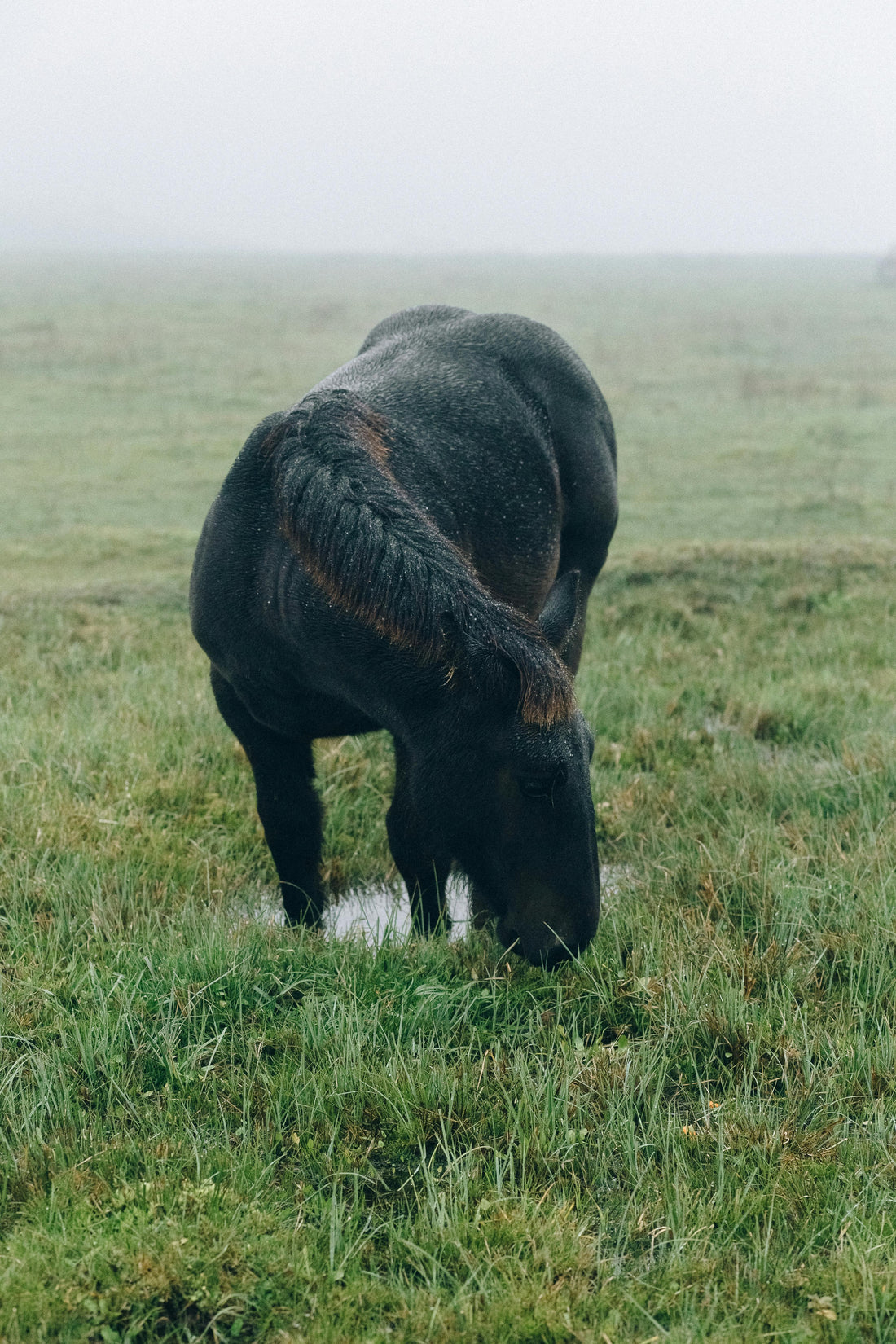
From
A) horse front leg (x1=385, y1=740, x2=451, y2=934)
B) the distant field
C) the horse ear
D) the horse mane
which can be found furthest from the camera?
the distant field

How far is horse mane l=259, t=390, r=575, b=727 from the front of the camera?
265cm

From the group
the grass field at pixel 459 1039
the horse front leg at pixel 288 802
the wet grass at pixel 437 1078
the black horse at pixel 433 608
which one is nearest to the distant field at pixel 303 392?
the grass field at pixel 459 1039

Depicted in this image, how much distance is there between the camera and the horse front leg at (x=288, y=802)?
148 inches

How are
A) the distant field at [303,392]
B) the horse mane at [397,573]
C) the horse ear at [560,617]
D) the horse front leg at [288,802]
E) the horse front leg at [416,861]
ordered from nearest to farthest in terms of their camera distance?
the horse mane at [397,573]
the horse ear at [560,617]
the horse front leg at [416,861]
the horse front leg at [288,802]
the distant field at [303,392]

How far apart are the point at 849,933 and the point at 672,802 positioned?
1.27 m

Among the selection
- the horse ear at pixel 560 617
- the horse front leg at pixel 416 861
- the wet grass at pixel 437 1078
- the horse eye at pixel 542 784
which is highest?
the horse ear at pixel 560 617

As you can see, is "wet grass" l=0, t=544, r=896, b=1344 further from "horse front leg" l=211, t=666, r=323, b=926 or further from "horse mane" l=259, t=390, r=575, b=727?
"horse mane" l=259, t=390, r=575, b=727

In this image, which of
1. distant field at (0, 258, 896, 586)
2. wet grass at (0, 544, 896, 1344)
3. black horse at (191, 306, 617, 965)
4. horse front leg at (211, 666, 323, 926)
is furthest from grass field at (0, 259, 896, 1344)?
distant field at (0, 258, 896, 586)

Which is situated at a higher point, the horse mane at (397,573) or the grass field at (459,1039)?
the horse mane at (397,573)

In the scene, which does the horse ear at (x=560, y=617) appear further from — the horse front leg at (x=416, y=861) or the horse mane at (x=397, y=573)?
the horse front leg at (x=416, y=861)

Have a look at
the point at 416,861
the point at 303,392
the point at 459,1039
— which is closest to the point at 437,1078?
the point at 459,1039

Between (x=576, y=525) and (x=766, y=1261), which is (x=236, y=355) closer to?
(x=576, y=525)

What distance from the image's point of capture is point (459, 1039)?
2996 mm

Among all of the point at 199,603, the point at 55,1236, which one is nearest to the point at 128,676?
the point at 199,603
